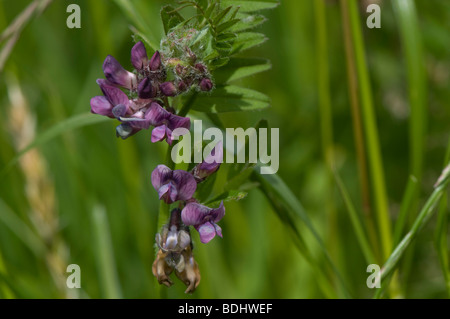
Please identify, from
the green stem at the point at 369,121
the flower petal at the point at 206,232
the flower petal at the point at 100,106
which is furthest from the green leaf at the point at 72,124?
the green stem at the point at 369,121

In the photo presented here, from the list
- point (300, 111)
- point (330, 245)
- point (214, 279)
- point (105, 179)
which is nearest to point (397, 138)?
point (300, 111)

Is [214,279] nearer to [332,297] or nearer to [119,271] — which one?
[119,271]

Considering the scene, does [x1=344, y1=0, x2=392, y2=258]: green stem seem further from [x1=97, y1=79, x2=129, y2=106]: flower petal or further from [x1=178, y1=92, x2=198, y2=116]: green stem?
[x1=97, y1=79, x2=129, y2=106]: flower petal

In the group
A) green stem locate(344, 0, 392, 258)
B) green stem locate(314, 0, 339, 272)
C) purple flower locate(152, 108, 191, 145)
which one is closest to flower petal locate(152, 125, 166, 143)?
purple flower locate(152, 108, 191, 145)

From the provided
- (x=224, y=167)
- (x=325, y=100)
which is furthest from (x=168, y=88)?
(x=224, y=167)

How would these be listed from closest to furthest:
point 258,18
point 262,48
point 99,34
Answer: point 258,18 → point 99,34 → point 262,48

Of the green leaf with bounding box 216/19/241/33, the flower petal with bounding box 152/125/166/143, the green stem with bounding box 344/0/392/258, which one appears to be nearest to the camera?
the flower petal with bounding box 152/125/166/143
